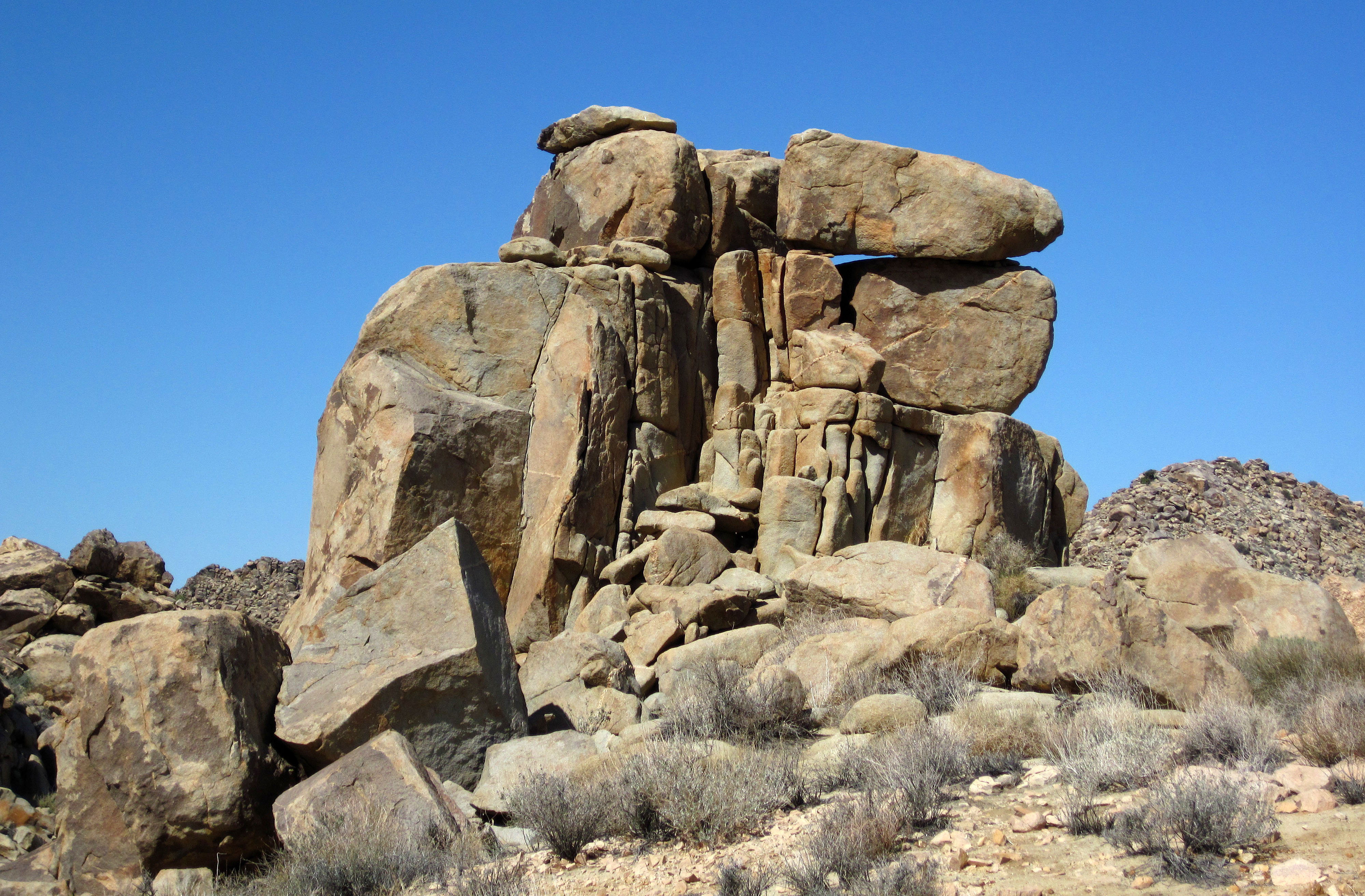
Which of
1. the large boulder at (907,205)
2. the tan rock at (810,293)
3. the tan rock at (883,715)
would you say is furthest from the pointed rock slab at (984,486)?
the tan rock at (883,715)

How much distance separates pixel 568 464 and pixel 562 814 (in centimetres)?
723

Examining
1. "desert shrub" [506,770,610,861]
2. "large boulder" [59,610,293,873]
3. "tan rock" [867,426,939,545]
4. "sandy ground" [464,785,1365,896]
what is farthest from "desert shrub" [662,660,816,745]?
"tan rock" [867,426,939,545]

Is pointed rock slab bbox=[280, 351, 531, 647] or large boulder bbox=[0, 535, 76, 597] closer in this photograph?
pointed rock slab bbox=[280, 351, 531, 647]

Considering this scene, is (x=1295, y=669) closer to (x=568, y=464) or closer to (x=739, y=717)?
(x=739, y=717)

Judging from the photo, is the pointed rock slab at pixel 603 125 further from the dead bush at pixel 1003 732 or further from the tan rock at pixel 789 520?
the dead bush at pixel 1003 732

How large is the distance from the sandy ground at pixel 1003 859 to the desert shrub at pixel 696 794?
0.28 ft

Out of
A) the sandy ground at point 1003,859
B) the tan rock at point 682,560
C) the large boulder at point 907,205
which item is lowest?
the sandy ground at point 1003,859

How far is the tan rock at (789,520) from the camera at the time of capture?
14.1 m

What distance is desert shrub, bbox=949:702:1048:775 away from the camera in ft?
24.2

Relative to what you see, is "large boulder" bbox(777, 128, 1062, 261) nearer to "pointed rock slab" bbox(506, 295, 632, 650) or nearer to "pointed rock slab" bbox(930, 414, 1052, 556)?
"pointed rock slab" bbox(930, 414, 1052, 556)

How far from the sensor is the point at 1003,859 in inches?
218

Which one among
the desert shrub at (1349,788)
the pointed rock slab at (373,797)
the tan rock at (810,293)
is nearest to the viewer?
the desert shrub at (1349,788)

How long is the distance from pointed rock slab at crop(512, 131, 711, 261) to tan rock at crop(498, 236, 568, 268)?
0.97 meters

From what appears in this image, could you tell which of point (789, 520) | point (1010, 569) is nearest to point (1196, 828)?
point (789, 520)
